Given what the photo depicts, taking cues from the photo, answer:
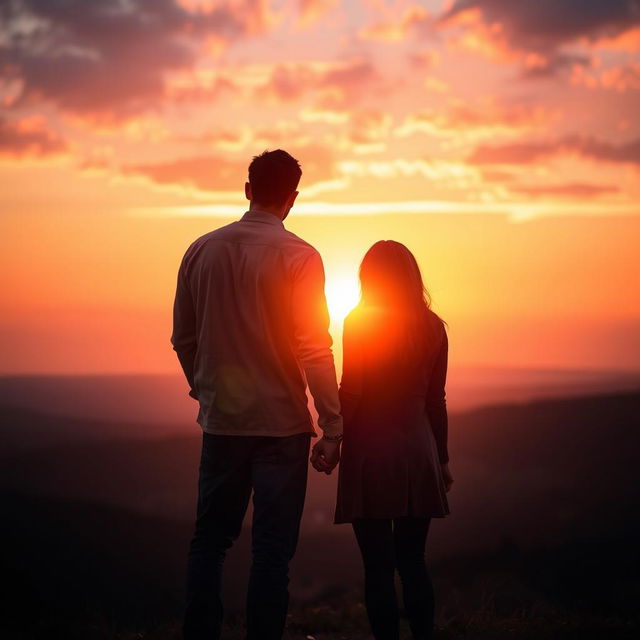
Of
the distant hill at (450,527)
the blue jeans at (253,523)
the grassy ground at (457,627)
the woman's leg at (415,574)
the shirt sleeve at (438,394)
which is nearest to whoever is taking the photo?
the blue jeans at (253,523)

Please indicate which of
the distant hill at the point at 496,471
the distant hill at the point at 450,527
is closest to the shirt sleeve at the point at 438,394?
the distant hill at the point at 450,527

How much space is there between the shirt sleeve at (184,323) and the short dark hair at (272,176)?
56cm

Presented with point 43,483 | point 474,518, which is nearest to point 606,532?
point 474,518

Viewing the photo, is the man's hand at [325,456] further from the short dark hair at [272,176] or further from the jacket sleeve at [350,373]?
the short dark hair at [272,176]

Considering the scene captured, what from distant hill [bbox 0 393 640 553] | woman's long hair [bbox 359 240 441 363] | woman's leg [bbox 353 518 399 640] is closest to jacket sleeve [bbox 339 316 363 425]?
woman's long hair [bbox 359 240 441 363]

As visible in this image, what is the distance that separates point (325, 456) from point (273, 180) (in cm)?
147

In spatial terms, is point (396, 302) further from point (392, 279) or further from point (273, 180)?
point (273, 180)

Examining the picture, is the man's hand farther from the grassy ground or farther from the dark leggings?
the grassy ground

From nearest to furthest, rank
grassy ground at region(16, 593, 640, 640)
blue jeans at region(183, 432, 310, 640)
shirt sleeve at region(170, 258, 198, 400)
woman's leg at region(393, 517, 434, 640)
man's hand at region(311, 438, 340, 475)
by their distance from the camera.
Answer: blue jeans at region(183, 432, 310, 640)
man's hand at region(311, 438, 340, 475)
shirt sleeve at region(170, 258, 198, 400)
woman's leg at region(393, 517, 434, 640)
grassy ground at region(16, 593, 640, 640)

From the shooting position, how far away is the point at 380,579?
4.34 meters

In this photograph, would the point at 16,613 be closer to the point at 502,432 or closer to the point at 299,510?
the point at 299,510

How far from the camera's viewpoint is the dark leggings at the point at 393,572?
434cm

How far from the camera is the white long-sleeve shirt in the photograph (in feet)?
13.2

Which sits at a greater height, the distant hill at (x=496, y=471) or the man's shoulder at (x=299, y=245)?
the man's shoulder at (x=299, y=245)
